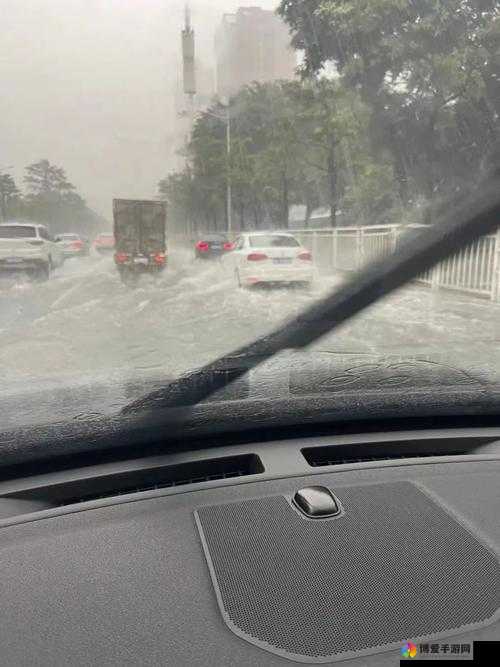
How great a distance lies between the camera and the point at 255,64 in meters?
4.16

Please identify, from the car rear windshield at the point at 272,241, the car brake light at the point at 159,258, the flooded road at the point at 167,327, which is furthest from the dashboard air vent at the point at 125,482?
the car brake light at the point at 159,258

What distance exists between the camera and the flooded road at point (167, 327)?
11.4 feet

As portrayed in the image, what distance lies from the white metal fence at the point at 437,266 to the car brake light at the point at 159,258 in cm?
319

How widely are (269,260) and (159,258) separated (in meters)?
2.47

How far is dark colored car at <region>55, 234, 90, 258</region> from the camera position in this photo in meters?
13.7

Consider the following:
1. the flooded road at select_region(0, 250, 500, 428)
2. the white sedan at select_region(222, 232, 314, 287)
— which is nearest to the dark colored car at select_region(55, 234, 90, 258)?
the flooded road at select_region(0, 250, 500, 428)

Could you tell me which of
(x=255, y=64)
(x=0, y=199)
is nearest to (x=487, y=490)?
(x=255, y=64)

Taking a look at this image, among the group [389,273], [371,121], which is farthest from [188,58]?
[371,121]

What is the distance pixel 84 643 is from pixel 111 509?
22.5 inches

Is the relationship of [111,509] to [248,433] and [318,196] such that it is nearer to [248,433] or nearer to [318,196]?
[248,433]

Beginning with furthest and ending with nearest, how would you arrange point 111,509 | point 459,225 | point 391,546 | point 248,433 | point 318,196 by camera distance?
point 318,196
point 459,225
point 248,433
point 111,509
point 391,546

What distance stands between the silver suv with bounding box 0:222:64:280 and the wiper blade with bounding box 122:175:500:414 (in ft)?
31.8

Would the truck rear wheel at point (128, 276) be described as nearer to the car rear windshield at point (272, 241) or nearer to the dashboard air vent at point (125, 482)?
the car rear windshield at point (272, 241)

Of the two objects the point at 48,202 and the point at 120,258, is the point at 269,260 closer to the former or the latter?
the point at 120,258
